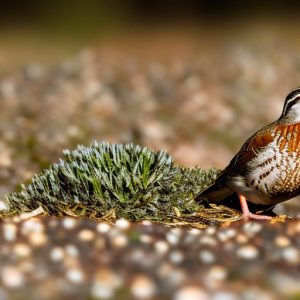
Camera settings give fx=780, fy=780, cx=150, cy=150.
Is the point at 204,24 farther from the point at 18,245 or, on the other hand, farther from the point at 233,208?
the point at 18,245

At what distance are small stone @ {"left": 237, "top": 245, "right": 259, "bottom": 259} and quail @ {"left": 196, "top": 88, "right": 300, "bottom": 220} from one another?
1.54m

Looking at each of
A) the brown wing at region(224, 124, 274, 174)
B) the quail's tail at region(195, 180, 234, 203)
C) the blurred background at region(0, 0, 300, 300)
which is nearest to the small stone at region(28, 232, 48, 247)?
the blurred background at region(0, 0, 300, 300)

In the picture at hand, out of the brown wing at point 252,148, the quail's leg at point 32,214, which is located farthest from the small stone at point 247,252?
the brown wing at point 252,148

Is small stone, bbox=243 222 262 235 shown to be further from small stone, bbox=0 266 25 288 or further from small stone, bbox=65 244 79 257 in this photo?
small stone, bbox=0 266 25 288

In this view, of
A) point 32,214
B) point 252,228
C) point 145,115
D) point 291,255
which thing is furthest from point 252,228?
point 145,115

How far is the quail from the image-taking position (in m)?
6.05

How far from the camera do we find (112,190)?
5.84m

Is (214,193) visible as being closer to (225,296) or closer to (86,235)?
(86,235)

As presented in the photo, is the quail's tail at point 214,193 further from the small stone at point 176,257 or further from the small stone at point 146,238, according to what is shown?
the small stone at point 176,257

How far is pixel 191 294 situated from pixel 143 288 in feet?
0.86

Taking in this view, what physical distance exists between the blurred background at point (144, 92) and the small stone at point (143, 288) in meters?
4.87

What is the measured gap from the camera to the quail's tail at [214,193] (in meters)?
6.44

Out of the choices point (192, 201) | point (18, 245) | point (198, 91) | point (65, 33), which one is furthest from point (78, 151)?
point (65, 33)

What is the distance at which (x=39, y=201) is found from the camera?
5973 mm
